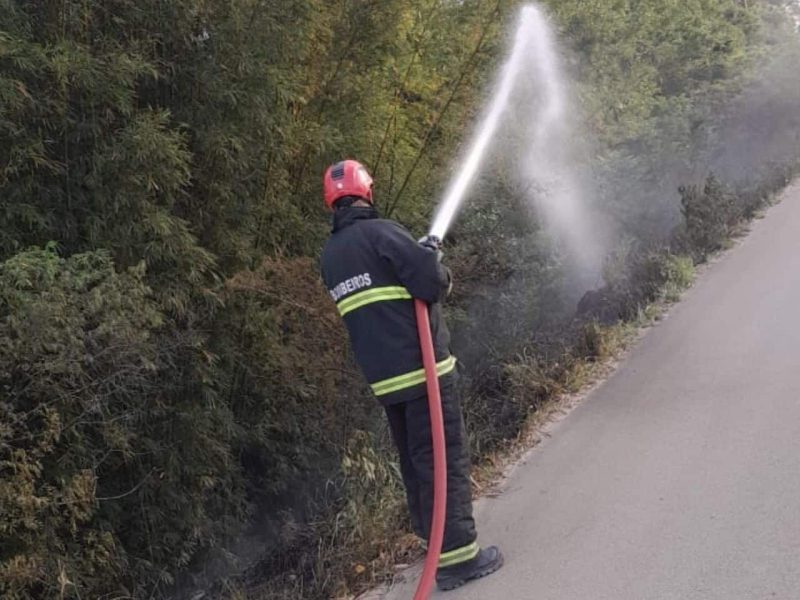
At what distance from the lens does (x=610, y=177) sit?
1055cm

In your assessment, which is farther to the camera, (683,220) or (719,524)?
(683,220)

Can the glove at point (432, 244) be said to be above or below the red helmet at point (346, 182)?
below

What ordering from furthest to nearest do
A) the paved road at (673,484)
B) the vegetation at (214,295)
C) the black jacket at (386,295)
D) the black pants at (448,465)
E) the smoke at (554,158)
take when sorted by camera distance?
the smoke at (554,158)
the vegetation at (214,295)
the black pants at (448,465)
the black jacket at (386,295)
the paved road at (673,484)

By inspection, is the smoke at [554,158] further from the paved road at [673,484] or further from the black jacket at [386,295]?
the black jacket at [386,295]

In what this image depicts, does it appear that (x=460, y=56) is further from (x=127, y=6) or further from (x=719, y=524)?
(x=719, y=524)

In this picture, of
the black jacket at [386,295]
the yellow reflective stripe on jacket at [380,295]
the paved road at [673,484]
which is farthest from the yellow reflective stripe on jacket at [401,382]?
the paved road at [673,484]

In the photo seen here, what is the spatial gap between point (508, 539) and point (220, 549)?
6.87 feet

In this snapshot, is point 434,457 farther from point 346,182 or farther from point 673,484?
point 673,484

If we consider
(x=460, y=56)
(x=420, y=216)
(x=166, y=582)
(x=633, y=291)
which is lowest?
(x=166, y=582)

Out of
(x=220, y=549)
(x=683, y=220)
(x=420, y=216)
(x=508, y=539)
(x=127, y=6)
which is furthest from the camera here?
(x=683, y=220)

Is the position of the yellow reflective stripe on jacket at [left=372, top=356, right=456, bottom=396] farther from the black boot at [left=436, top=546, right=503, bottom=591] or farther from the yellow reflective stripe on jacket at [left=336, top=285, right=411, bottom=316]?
the black boot at [left=436, top=546, right=503, bottom=591]

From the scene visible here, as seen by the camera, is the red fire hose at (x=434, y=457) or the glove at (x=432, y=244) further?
the glove at (x=432, y=244)

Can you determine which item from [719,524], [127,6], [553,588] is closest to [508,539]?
[553,588]

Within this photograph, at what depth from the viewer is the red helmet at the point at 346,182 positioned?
13.5 ft
